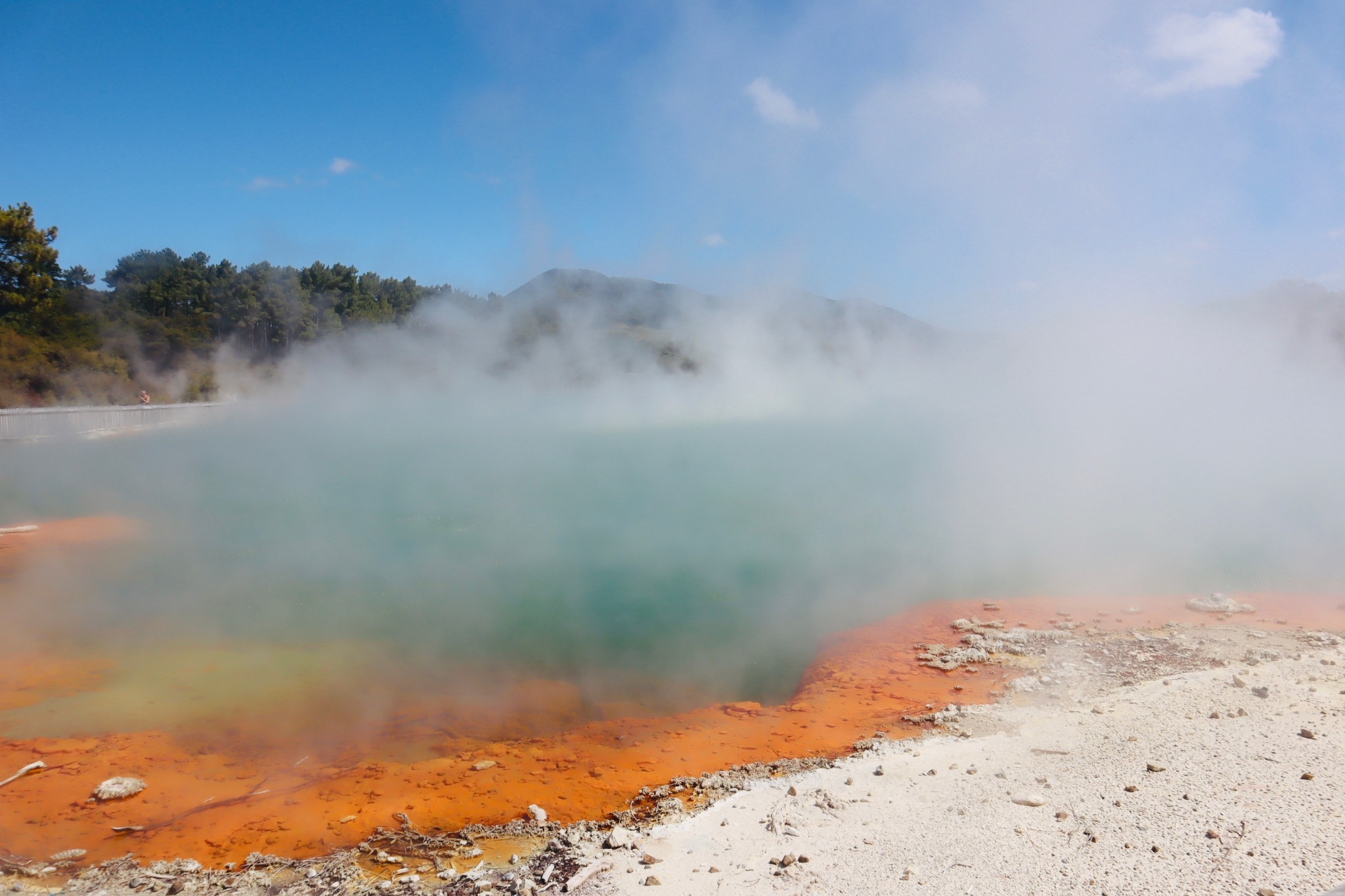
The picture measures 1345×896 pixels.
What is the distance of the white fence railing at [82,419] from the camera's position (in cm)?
1490

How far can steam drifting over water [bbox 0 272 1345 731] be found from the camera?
22.2 feet

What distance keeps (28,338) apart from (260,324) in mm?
13044

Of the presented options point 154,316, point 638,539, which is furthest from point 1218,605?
point 154,316

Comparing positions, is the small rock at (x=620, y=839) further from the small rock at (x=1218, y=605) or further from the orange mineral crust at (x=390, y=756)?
the small rock at (x=1218, y=605)

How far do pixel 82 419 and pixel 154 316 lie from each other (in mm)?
18938

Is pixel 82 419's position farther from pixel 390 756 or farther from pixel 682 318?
pixel 682 318

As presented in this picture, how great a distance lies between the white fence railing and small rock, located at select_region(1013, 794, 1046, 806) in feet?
63.6

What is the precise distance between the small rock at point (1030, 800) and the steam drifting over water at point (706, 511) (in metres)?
2.71

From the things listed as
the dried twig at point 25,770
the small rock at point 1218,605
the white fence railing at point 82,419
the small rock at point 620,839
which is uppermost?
the white fence railing at point 82,419

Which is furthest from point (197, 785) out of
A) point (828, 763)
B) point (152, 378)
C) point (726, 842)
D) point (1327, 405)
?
point (152, 378)

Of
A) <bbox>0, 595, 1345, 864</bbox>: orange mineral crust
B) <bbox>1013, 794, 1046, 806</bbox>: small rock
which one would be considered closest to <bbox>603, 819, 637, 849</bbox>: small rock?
<bbox>0, 595, 1345, 864</bbox>: orange mineral crust

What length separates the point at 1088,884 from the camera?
2424 mm

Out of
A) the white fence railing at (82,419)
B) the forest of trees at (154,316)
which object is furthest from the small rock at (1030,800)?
the forest of trees at (154,316)

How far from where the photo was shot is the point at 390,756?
173 inches
